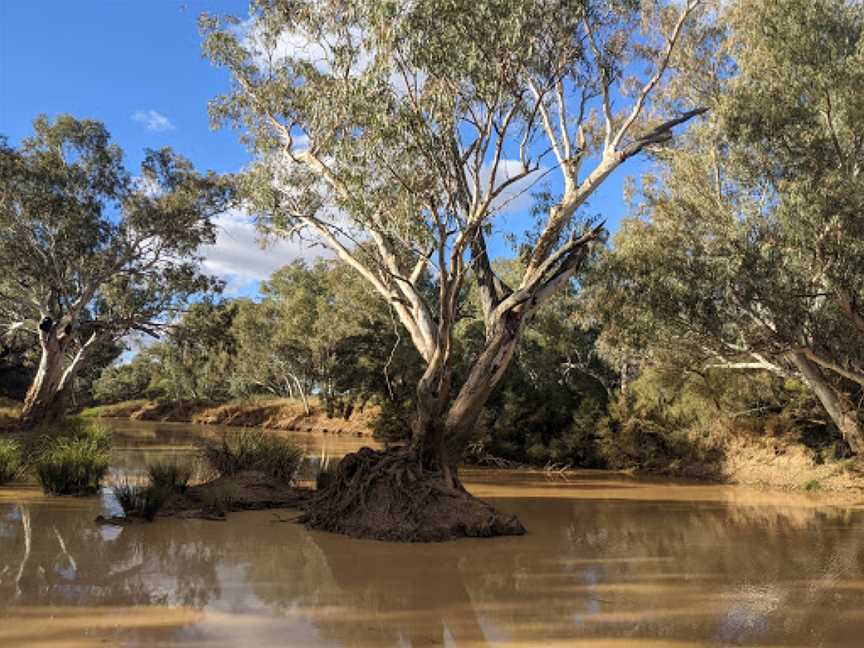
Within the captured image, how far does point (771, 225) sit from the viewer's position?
46.4ft

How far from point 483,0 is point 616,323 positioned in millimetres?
8857

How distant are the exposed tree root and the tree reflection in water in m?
0.32

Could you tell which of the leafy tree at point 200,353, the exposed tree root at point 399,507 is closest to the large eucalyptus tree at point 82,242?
the leafy tree at point 200,353

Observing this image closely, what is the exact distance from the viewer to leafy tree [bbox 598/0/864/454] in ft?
43.5

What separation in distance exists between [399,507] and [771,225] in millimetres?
9638

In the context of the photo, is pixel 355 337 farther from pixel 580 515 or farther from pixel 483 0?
pixel 483 0

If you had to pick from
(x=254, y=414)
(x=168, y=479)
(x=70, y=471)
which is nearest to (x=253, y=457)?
(x=168, y=479)

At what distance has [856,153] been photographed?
46.1 feet

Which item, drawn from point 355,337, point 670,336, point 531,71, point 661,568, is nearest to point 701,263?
point 670,336

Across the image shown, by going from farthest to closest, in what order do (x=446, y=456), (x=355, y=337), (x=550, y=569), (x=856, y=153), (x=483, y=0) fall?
(x=355, y=337)
(x=856, y=153)
(x=446, y=456)
(x=483, y=0)
(x=550, y=569)

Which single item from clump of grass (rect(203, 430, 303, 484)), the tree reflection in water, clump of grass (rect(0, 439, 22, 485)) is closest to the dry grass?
the tree reflection in water

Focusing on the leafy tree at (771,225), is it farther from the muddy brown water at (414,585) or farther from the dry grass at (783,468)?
the muddy brown water at (414,585)

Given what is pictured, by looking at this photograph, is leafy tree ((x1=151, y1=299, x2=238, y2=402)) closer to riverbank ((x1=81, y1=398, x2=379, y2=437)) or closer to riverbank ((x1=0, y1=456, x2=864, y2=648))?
riverbank ((x1=81, y1=398, x2=379, y2=437))

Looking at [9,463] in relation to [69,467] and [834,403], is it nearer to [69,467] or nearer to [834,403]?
[69,467]
